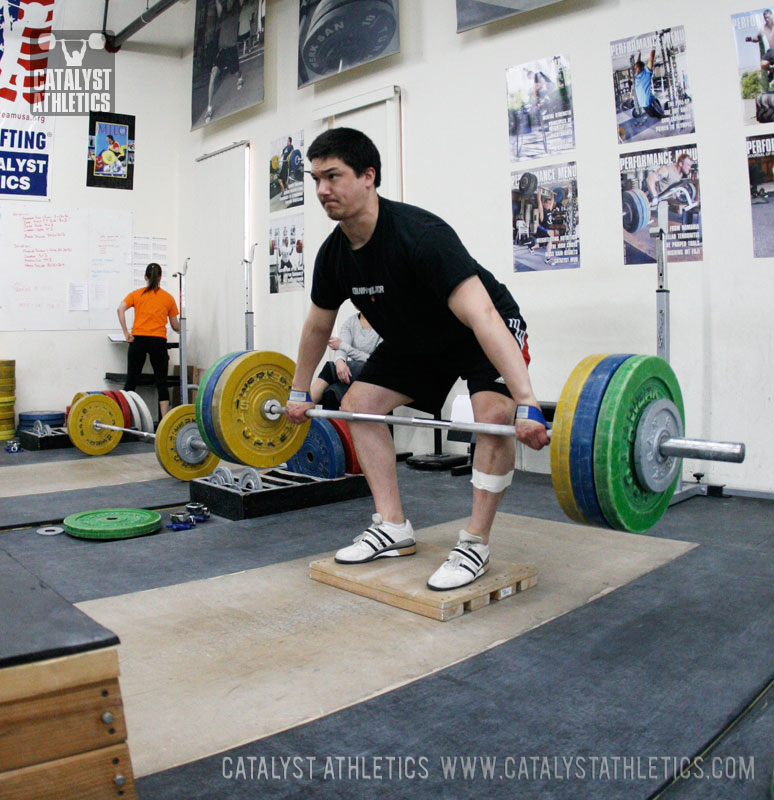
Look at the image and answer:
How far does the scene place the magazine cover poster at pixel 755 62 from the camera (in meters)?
3.04

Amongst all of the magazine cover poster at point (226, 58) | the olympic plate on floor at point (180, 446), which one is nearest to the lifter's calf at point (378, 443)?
the olympic plate on floor at point (180, 446)

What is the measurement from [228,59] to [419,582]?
5.03 meters

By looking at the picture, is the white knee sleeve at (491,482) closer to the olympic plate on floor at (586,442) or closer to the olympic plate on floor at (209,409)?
the olympic plate on floor at (586,442)

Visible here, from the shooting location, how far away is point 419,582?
2002mm

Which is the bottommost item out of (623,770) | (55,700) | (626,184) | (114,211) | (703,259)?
(623,770)

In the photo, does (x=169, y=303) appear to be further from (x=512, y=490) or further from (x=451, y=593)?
(x=451, y=593)

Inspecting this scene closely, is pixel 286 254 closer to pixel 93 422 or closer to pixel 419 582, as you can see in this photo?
pixel 93 422

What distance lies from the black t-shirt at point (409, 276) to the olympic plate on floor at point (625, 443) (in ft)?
1.55

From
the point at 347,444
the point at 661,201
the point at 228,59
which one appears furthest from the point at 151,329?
the point at 661,201

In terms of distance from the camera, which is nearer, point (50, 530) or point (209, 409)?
point (209, 409)

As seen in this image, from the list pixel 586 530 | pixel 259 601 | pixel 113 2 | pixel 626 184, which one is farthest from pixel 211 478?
pixel 113 2

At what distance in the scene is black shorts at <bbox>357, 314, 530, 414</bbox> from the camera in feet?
6.73

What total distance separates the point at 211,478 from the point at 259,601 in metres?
1.32

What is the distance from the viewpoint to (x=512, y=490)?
137 inches
